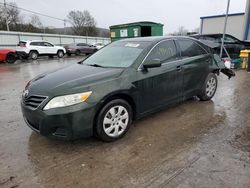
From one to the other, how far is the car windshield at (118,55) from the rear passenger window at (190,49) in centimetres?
93

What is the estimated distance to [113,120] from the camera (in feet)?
9.96

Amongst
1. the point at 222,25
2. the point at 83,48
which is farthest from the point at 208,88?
the point at 83,48

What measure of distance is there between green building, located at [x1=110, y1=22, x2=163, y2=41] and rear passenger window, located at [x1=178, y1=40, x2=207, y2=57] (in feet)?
35.1

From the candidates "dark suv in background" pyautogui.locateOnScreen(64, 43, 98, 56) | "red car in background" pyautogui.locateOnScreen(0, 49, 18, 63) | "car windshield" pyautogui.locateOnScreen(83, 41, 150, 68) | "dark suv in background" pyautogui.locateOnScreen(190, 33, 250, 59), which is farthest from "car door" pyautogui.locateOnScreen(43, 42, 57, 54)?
"car windshield" pyautogui.locateOnScreen(83, 41, 150, 68)

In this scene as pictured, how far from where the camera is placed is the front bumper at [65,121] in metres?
2.61

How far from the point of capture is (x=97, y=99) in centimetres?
277

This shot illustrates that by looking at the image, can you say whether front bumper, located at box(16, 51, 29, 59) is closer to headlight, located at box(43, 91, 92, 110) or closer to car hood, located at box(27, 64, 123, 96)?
car hood, located at box(27, 64, 123, 96)

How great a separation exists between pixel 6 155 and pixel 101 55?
7.87 feet

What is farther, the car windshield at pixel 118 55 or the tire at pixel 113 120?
the car windshield at pixel 118 55

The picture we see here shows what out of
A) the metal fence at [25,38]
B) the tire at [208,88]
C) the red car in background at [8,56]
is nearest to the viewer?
the tire at [208,88]

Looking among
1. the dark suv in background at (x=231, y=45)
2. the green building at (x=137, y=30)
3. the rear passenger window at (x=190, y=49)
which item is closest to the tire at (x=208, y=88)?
the rear passenger window at (x=190, y=49)

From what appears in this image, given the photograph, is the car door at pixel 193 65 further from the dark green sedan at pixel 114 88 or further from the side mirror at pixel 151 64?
the side mirror at pixel 151 64

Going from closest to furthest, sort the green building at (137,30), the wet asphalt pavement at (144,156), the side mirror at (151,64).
Answer: 1. the wet asphalt pavement at (144,156)
2. the side mirror at (151,64)
3. the green building at (137,30)

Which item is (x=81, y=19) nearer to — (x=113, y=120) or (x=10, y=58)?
(x=10, y=58)
